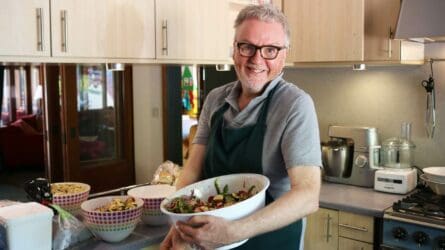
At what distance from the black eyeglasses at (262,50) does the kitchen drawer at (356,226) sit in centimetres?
125

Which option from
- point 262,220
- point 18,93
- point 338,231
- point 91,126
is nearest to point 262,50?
point 262,220

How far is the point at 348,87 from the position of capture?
296 cm

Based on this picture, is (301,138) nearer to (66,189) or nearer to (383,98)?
(66,189)

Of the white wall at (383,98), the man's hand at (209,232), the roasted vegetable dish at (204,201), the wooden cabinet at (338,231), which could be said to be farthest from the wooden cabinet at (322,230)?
the man's hand at (209,232)

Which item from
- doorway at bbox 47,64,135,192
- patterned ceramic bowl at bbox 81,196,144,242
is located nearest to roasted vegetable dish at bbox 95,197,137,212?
patterned ceramic bowl at bbox 81,196,144,242

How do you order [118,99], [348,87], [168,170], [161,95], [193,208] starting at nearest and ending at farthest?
[193,208], [168,170], [348,87], [161,95], [118,99]

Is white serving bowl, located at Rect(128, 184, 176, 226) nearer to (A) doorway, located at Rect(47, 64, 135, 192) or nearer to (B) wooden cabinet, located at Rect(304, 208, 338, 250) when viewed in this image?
(B) wooden cabinet, located at Rect(304, 208, 338, 250)

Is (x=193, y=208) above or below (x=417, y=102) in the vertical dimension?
below

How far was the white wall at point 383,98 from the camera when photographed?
8.73ft

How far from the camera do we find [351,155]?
2.80 metres

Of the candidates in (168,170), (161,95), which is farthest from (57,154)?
(168,170)

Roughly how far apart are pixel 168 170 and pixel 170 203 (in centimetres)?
85

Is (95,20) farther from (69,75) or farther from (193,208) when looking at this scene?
(69,75)

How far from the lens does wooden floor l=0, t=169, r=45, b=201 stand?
5.22 meters
